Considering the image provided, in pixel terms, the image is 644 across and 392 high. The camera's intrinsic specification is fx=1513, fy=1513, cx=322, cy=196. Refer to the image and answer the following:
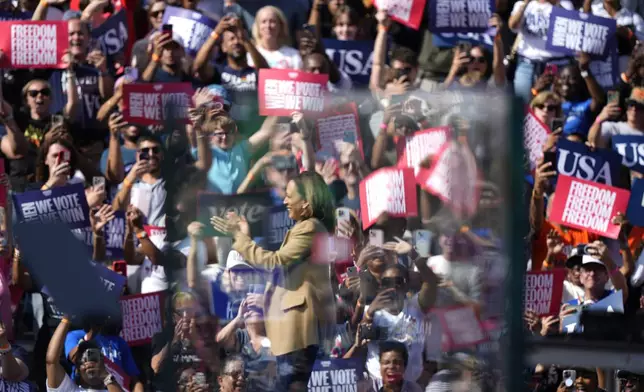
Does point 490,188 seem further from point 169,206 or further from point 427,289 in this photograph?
point 169,206

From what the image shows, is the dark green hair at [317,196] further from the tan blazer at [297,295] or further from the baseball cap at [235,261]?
the baseball cap at [235,261]

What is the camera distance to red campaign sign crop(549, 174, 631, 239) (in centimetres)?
866

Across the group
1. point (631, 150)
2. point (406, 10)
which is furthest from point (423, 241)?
point (406, 10)

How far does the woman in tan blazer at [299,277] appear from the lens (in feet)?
12.8

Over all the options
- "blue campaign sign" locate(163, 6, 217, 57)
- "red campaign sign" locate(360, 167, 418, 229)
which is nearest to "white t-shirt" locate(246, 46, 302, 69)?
"blue campaign sign" locate(163, 6, 217, 57)

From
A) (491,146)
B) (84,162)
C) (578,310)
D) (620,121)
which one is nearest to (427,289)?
(491,146)

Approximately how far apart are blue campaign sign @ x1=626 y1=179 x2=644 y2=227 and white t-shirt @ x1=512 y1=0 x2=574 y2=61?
1.57 metres

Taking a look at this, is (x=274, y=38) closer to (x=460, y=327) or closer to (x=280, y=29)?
(x=280, y=29)

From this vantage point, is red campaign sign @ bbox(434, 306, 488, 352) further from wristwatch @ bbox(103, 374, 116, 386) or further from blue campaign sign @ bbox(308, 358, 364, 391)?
wristwatch @ bbox(103, 374, 116, 386)

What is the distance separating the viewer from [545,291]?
806 cm

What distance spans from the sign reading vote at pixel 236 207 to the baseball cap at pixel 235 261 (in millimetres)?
63

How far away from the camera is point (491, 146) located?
3.57 m

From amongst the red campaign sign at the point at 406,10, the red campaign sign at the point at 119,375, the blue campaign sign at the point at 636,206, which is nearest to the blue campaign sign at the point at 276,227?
the red campaign sign at the point at 119,375

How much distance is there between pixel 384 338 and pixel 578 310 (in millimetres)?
4212
